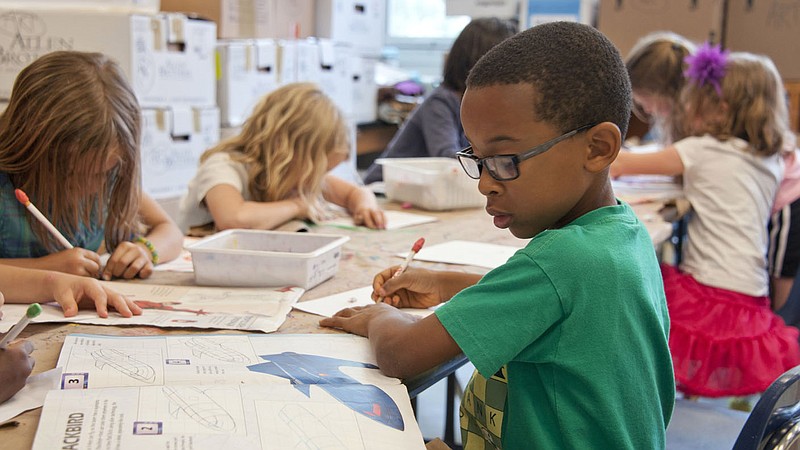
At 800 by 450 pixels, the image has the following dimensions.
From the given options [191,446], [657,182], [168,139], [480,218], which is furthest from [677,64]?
[191,446]

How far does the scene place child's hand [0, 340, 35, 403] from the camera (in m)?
0.84

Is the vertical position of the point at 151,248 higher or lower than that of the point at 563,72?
lower

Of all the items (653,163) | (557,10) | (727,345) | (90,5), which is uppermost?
(557,10)

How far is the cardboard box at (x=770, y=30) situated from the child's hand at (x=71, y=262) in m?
3.49

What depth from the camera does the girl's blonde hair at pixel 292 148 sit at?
6.32 ft

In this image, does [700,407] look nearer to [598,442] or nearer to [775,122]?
[775,122]

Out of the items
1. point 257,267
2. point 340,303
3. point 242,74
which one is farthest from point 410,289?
point 242,74

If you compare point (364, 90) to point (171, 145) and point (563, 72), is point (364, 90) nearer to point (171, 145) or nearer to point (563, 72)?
point (171, 145)

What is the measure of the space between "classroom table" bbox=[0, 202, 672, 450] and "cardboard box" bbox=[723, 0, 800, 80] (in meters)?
2.04

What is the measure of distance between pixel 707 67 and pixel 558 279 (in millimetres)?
1700

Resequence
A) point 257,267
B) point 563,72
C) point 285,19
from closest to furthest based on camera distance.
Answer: point 563,72, point 257,267, point 285,19

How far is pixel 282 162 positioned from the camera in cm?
192

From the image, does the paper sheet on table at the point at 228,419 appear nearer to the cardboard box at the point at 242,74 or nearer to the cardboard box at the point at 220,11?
the cardboard box at the point at 242,74

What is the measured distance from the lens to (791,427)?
3.15 feet
